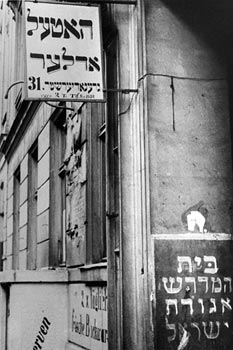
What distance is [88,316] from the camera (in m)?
8.10

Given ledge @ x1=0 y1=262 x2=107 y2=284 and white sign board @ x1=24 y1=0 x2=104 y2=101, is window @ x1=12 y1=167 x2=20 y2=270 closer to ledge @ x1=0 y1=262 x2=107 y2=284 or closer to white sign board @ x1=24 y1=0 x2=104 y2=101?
ledge @ x1=0 y1=262 x2=107 y2=284

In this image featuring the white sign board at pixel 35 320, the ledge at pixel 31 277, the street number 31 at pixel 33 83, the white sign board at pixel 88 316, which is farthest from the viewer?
the ledge at pixel 31 277

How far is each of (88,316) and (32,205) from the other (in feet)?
23.0

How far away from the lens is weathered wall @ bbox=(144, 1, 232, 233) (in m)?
5.95

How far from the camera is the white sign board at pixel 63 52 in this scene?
6.20 metres

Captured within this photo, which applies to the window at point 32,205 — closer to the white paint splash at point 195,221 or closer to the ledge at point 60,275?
the ledge at point 60,275

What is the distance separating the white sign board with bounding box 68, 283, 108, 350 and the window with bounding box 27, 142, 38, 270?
18.5ft

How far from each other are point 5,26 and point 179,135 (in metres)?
15.0

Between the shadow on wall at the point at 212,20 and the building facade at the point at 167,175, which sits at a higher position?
the shadow on wall at the point at 212,20

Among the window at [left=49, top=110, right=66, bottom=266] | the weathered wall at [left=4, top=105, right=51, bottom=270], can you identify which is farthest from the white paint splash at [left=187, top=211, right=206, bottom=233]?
the weathered wall at [left=4, top=105, right=51, bottom=270]

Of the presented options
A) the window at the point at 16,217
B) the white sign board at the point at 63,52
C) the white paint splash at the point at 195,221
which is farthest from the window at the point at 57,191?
the window at the point at 16,217

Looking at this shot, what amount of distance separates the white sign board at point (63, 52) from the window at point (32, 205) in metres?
8.14

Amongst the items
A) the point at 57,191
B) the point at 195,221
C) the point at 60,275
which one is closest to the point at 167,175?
the point at 195,221

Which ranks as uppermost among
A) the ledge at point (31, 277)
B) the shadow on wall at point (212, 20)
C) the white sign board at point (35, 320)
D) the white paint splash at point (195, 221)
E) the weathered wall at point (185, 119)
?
the shadow on wall at point (212, 20)
